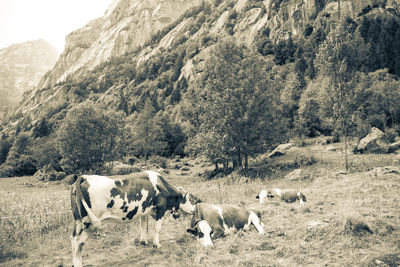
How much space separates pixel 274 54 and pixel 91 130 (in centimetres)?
7122

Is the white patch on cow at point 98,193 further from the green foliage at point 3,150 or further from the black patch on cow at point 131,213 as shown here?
the green foliage at point 3,150

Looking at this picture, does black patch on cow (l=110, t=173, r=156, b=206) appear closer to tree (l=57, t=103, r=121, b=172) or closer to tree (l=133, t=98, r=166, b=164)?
tree (l=57, t=103, r=121, b=172)

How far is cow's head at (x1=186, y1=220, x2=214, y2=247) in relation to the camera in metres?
7.43

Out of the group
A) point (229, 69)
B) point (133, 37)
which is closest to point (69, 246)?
point (229, 69)

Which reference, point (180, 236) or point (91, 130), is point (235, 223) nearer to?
point (180, 236)

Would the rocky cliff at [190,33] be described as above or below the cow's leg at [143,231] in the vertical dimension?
above

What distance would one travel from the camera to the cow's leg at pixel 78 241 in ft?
20.2

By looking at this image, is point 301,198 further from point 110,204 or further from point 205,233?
point 110,204

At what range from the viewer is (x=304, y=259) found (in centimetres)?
587

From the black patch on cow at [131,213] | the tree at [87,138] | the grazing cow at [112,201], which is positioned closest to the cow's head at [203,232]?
the grazing cow at [112,201]

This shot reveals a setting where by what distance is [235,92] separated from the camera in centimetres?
2784

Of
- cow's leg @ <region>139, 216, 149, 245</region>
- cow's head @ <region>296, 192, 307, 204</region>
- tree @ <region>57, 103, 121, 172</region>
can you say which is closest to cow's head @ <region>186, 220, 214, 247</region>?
cow's leg @ <region>139, 216, 149, 245</region>

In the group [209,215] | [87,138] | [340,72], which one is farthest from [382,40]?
[209,215]

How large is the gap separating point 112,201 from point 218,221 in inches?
138
